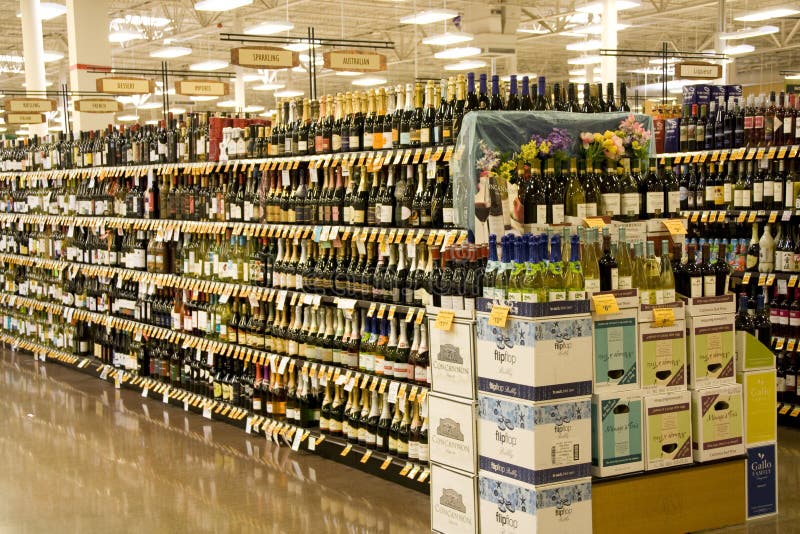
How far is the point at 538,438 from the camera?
430 cm

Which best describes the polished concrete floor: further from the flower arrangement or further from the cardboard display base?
the flower arrangement

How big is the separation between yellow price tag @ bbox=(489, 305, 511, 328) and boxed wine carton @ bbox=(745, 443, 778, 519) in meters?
1.66

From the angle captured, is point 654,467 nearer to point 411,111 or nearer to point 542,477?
point 542,477

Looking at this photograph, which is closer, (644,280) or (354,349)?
(644,280)

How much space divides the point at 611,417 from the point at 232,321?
4.31m

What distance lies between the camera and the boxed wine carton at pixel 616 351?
458 centimetres

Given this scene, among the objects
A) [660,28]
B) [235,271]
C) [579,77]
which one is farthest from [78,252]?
[579,77]

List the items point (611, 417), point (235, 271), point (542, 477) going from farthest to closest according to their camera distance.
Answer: point (235, 271)
point (611, 417)
point (542, 477)

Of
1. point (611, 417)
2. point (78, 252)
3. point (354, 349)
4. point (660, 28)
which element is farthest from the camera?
point (660, 28)

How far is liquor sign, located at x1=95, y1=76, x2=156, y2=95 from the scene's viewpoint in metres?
12.7

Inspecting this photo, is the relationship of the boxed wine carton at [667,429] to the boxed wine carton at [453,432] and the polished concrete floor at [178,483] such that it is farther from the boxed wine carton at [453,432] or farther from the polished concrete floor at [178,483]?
the boxed wine carton at [453,432]

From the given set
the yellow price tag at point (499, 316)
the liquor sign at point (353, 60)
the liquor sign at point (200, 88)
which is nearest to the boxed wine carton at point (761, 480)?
the yellow price tag at point (499, 316)

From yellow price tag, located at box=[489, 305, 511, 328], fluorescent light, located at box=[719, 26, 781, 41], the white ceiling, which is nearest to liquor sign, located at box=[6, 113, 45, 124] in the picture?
the white ceiling

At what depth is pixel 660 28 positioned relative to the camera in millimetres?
26156
